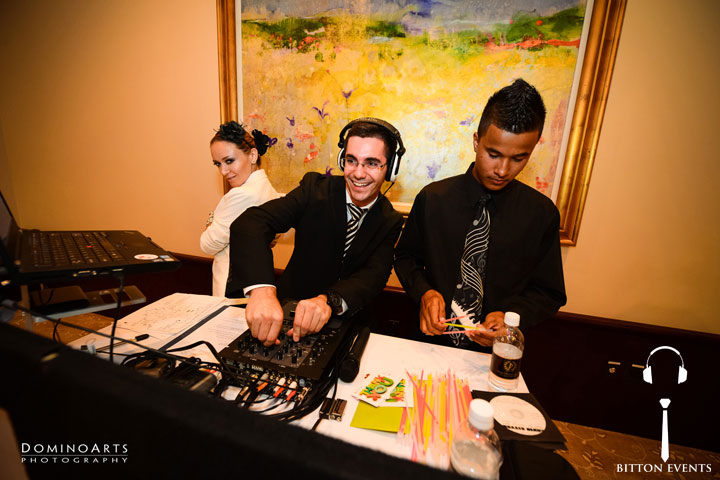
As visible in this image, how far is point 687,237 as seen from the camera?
1.94 meters

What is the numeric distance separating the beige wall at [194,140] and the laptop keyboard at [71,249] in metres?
1.67

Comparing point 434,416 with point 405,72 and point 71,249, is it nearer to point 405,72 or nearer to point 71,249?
point 71,249

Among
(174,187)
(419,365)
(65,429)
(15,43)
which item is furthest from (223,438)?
(15,43)

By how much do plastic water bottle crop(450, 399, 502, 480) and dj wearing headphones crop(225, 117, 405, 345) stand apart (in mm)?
669

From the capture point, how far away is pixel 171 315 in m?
1.32

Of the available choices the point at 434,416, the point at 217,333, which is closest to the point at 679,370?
the point at 434,416

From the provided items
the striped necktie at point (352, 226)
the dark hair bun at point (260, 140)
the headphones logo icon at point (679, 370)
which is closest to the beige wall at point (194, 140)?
the headphones logo icon at point (679, 370)

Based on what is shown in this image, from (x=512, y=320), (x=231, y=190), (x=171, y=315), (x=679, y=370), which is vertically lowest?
(x=679, y=370)

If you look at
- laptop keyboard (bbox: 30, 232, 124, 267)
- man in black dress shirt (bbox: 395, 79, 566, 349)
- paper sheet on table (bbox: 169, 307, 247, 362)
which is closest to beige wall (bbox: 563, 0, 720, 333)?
man in black dress shirt (bbox: 395, 79, 566, 349)

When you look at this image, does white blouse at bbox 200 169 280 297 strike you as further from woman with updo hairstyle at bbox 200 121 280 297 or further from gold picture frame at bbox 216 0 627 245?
gold picture frame at bbox 216 0 627 245

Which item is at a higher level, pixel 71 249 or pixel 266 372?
pixel 71 249

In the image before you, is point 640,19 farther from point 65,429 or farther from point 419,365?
point 65,429

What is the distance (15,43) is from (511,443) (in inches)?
191

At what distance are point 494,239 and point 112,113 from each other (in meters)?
3.46
